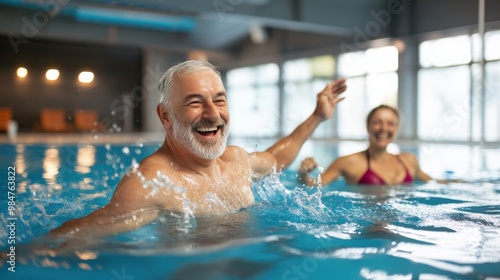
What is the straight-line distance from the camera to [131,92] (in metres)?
21.9

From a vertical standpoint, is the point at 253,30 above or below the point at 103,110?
above

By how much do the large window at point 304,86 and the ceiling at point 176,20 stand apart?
3.68ft

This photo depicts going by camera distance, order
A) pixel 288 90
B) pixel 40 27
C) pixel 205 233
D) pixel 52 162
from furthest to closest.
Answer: pixel 288 90
pixel 40 27
pixel 52 162
pixel 205 233

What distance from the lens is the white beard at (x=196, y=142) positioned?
2.37 metres

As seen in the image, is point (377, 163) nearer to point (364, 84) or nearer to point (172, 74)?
point (172, 74)

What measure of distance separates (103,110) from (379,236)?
1859 centimetres

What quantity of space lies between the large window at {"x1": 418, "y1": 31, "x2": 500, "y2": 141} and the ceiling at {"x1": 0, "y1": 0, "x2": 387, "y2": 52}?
2.27m

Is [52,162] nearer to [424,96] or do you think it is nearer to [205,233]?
[205,233]

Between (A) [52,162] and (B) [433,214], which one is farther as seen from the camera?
(A) [52,162]

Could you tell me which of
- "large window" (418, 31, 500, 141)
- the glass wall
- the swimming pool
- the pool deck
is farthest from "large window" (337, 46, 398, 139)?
the swimming pool

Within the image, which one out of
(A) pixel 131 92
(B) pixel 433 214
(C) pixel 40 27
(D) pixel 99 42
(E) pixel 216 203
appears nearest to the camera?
(E) pixel 216 203

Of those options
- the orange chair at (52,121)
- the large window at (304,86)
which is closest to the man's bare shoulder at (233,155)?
the large window at (304,86)

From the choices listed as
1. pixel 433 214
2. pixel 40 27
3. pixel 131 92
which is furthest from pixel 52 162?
pixel 131 92

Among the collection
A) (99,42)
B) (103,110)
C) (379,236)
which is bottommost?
(379,236)
